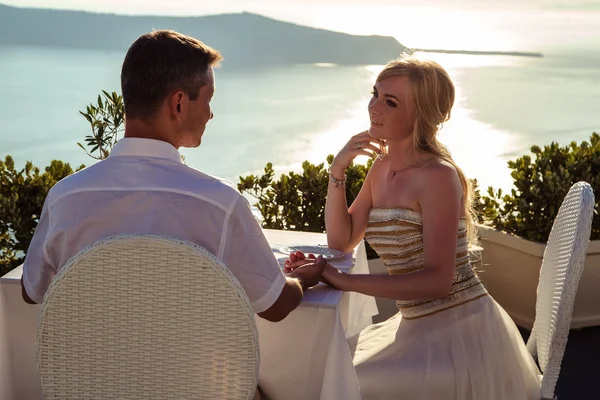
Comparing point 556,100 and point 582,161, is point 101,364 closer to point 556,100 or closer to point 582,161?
point 582,161

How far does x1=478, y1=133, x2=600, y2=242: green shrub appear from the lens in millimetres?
4500

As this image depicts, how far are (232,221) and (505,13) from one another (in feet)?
54.8

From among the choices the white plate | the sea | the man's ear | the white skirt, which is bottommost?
the sea

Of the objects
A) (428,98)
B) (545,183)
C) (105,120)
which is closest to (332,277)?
(428,98)

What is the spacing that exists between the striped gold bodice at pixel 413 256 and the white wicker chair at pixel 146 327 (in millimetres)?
994

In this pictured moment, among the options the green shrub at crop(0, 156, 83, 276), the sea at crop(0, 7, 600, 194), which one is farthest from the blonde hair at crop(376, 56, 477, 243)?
the sea at crop(0, 7, 600, 194)

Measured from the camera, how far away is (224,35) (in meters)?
15.3

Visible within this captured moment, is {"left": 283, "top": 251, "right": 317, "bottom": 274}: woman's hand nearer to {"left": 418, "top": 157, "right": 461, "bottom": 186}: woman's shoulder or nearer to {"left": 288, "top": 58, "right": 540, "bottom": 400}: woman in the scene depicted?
{"left": 288, "top": 58, "right": 540, "bottom": 400}: woman

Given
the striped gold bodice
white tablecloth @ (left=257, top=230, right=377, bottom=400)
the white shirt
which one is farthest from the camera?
the striped gold bodice

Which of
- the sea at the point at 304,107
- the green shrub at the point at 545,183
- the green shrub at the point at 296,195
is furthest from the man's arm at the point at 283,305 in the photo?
the sea at the point at 304,107

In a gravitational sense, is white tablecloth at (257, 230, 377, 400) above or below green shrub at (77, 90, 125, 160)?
below

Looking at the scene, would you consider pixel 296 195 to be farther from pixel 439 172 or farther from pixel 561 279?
pixel 561 279

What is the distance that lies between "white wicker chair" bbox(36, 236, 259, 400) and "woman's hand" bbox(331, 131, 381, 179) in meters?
1.24

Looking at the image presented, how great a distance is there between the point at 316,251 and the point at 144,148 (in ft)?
3.34
